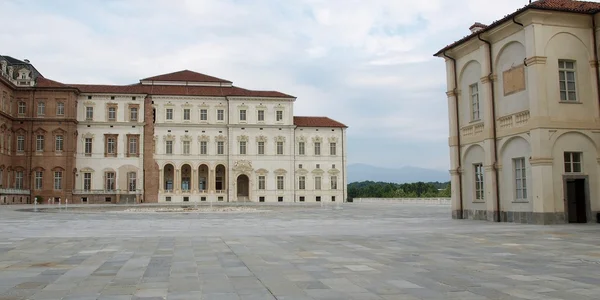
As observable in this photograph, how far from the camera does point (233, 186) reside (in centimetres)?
6450

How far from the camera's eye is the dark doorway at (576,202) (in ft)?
61.2

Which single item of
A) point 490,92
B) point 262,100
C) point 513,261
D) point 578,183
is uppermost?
point 262,100

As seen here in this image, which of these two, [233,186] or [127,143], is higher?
[127,143]

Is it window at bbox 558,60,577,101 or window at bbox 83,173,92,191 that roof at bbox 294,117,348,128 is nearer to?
window at bbox 83,173,92,191

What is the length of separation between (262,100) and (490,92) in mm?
46899

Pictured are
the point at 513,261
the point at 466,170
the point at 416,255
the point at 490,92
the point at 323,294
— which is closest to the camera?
the point at 323,294

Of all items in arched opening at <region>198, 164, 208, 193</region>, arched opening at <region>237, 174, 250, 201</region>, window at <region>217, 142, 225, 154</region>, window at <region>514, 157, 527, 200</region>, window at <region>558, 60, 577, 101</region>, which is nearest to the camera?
window at <region>558, 60, 577, 101</region>

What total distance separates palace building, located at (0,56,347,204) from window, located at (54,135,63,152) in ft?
0.20

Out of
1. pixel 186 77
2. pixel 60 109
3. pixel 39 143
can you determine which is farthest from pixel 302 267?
pixel 186 77

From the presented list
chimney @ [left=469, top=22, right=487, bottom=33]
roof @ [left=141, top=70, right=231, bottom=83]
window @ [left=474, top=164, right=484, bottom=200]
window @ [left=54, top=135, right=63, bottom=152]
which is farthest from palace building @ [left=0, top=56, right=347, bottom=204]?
window @ [left=474, top=164, right=484, bottom=200]

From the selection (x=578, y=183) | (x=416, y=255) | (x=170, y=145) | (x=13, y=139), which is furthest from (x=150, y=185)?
(x=416, y=255)

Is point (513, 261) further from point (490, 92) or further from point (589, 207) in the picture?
point (490, 92)

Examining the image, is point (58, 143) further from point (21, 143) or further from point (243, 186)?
point (243, 186)

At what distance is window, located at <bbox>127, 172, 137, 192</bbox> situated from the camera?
204 feet
